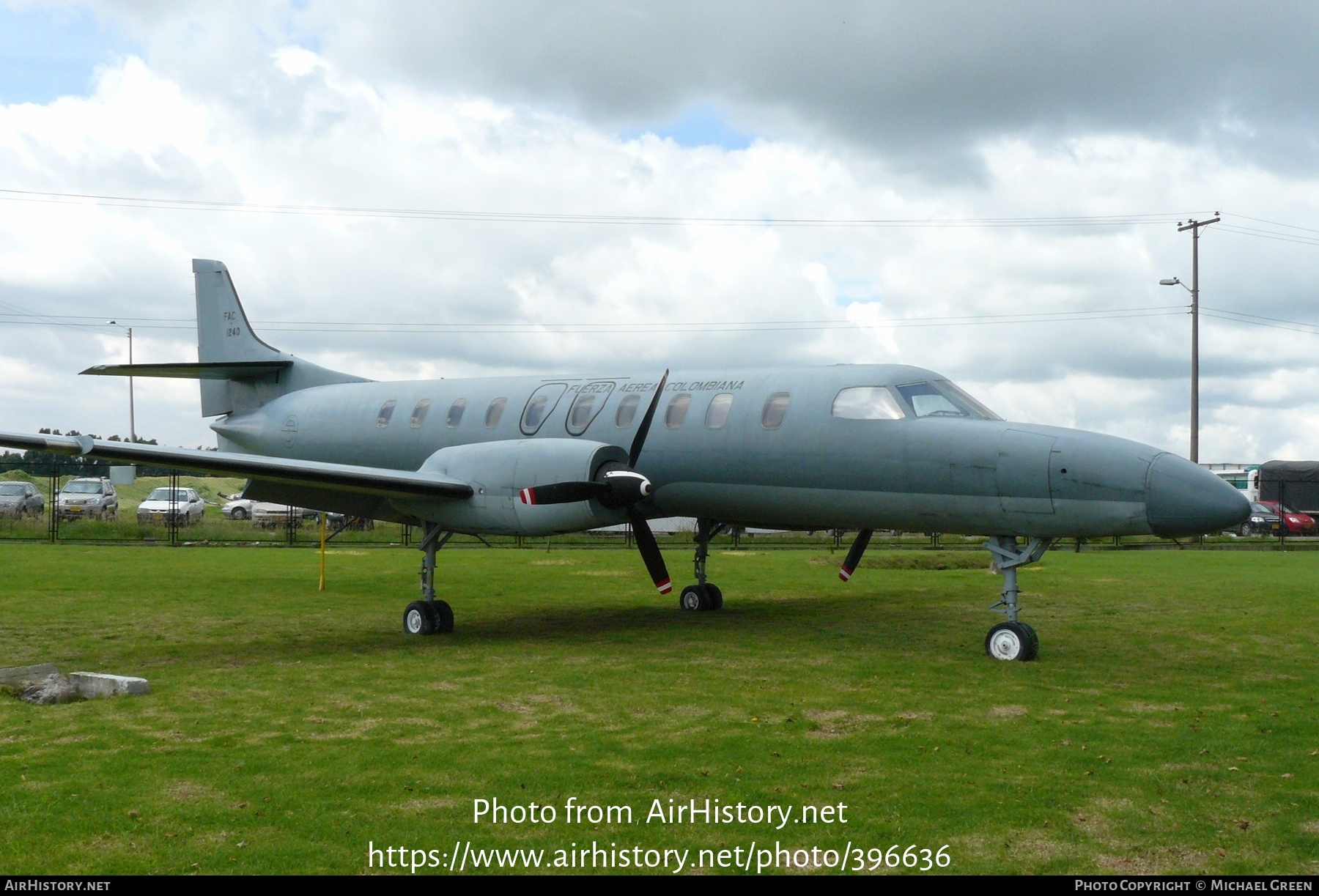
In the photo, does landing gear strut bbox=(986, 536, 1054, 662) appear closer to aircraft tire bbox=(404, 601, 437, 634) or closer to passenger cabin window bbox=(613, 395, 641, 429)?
passenger cabin window bbox=(613, 395, 641, 429)

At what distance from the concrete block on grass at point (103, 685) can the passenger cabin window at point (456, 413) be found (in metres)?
8.30

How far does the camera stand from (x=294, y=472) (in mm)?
13953

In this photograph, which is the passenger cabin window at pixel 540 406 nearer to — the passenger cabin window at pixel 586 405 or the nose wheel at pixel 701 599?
the passenger cabin window at pixel 586 405

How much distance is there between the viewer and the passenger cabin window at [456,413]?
17828mm

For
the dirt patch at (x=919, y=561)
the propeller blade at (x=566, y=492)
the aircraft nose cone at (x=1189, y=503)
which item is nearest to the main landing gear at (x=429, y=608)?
the propeller blade at (x=566, y=492)

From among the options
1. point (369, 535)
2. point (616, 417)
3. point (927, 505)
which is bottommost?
point (369, 535)

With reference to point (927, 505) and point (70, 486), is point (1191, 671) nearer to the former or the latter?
point (927, 505)

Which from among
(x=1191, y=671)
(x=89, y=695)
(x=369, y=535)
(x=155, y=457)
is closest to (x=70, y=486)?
(x=369, y=535)

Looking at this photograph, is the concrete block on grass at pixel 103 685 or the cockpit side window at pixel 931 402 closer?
the concrete block on grass at pixel 103 685

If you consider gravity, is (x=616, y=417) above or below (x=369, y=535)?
above

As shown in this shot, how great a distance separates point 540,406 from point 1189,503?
9.61 meters

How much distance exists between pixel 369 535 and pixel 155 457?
1076 inches

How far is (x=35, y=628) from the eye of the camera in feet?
47.7
